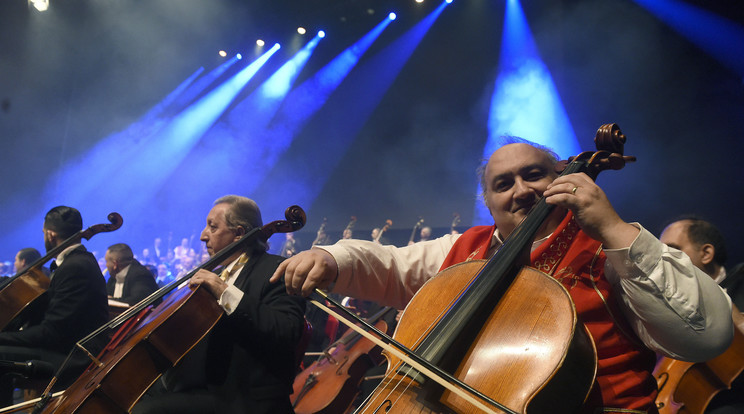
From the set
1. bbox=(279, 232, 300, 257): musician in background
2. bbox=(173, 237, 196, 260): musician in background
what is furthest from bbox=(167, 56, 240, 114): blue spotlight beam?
bbox=(279, 232, 300, 257): musician in background

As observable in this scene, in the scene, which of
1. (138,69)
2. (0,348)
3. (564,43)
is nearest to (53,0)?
(138,69)

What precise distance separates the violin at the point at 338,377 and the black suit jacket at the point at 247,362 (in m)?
0.90

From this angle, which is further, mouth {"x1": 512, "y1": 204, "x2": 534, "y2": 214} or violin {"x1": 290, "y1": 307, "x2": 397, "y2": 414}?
violin {"x1": 290, "y1": 307, "x2": 397, "y2": 414}

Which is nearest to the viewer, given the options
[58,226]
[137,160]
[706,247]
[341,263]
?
[341,263]

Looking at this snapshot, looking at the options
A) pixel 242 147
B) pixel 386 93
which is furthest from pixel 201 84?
pixel 386 93

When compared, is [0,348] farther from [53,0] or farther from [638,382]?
[53,0]

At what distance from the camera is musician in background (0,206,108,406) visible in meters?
3.02

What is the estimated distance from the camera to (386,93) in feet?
37.6

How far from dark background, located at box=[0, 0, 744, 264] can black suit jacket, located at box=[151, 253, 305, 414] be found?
499 centimetres

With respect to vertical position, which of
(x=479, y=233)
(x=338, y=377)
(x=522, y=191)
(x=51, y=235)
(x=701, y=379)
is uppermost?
(x=51, y=235)

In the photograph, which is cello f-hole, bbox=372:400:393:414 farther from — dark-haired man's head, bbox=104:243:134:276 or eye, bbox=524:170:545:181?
dark-haired man's head, bbox=104:243:134:276

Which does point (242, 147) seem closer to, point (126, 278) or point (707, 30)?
point (126, 278)

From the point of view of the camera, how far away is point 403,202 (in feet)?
33.7

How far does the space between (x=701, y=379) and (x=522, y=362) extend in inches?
70.4
